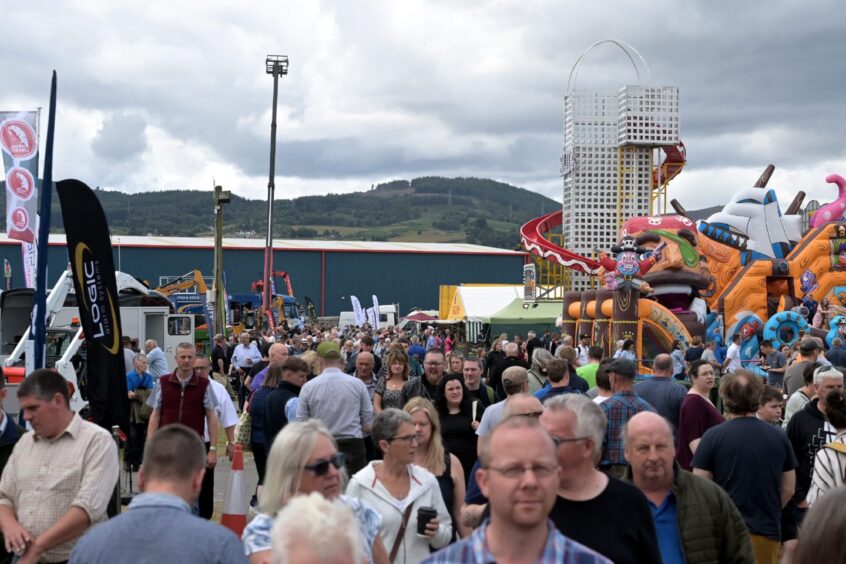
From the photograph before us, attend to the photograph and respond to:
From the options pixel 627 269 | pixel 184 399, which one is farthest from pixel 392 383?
pixel 627 269

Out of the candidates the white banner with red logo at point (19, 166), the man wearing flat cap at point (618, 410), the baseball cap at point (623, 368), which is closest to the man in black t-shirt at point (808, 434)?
the man wearing flat cap at point (618, 410)

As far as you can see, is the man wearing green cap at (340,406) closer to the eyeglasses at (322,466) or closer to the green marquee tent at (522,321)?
the eyeglasses at (322,466)

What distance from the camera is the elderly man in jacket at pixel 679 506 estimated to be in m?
4.56

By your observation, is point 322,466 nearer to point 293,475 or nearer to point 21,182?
point 293,475

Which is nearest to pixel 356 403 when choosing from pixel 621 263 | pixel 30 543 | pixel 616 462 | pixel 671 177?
pixel 616 462

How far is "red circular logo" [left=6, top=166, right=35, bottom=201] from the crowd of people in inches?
250

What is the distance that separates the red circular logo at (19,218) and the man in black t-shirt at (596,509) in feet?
36.5

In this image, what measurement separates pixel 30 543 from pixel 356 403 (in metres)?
3.63

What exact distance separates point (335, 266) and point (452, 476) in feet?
241

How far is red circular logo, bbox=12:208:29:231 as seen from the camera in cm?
1402

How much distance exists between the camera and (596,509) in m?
4.01

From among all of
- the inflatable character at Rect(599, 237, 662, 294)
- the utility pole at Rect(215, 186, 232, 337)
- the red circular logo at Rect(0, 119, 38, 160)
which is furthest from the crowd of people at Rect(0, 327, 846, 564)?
the inflatable character at Rect(599, 237, 662, 294)

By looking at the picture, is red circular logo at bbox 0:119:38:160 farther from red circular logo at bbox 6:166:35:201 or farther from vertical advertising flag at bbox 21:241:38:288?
vertical advertising flag at bbox 21:241:38:288

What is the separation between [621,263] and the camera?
26.8 metres
